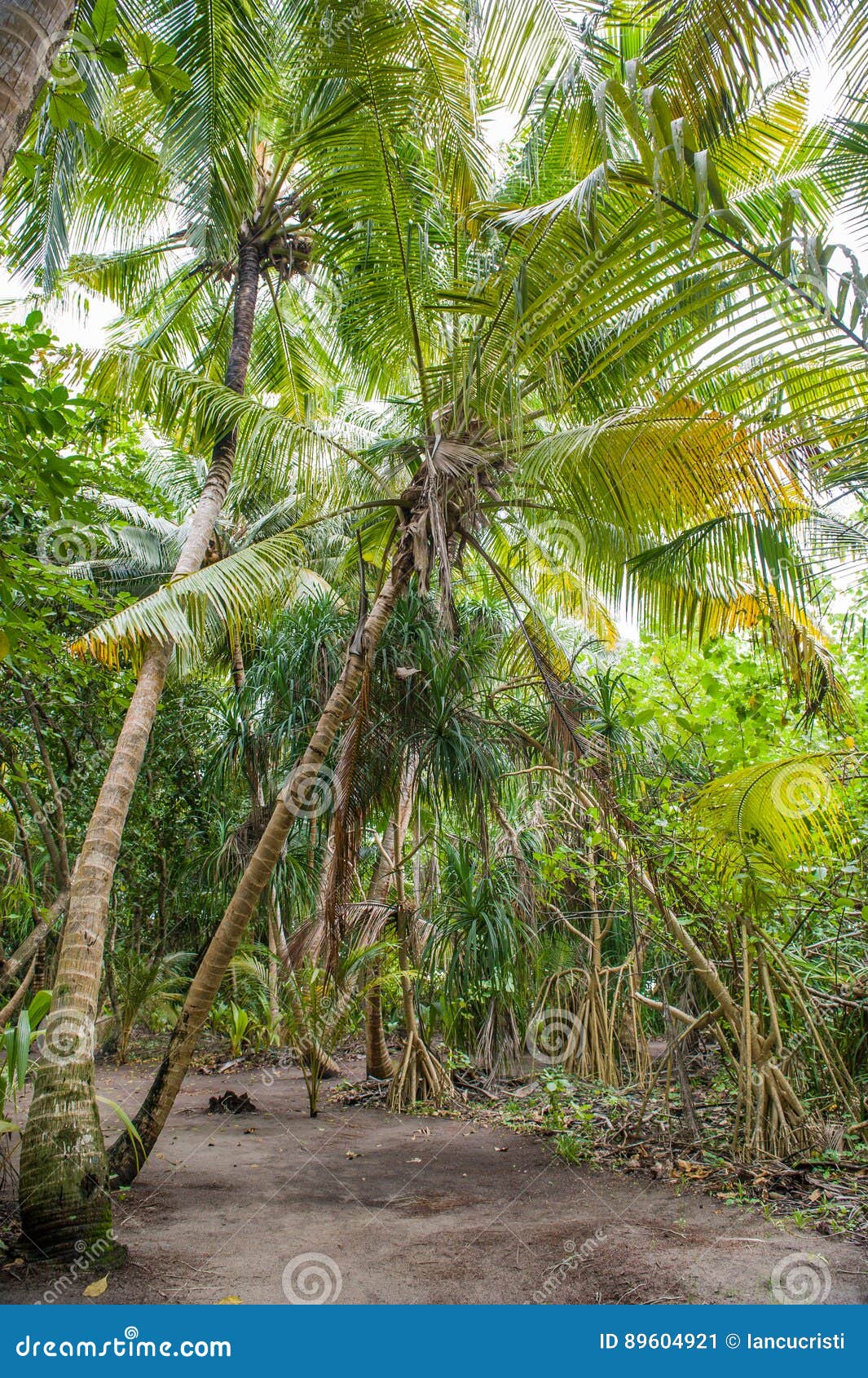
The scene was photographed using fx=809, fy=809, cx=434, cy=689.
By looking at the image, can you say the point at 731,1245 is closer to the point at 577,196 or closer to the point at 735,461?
the point at 735,461

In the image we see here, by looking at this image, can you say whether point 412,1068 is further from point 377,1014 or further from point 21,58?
point 21,58

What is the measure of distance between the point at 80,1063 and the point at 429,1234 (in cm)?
201

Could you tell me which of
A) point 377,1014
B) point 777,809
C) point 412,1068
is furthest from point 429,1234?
point 377,1014

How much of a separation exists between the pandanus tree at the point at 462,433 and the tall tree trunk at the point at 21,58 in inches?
78.4

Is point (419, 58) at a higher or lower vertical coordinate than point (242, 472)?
higher

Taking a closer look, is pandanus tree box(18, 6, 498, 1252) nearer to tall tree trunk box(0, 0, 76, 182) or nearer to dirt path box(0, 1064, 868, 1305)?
dirt path box(0, 1064, 868, 1305)

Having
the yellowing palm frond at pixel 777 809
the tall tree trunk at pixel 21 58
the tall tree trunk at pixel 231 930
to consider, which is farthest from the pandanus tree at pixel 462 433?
the tall tree trunk at pixel 21 58

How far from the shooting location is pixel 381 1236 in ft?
13.7

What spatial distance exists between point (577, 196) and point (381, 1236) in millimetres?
4709

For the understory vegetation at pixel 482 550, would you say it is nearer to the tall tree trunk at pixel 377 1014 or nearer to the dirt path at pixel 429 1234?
the tall tree trunk at pixel 377 1014

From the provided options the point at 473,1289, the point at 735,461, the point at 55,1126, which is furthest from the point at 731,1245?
the point at 735,461

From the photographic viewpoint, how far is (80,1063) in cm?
417

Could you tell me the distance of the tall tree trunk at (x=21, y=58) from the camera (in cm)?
156

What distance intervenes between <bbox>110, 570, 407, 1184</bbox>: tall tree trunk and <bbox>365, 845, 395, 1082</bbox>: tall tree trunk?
2.61 m
